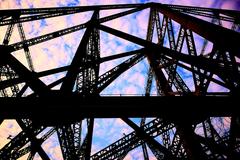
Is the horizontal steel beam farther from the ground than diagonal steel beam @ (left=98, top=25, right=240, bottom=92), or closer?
closer

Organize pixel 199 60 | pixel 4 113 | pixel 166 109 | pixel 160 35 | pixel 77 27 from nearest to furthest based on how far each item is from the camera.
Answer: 1. pixel 4 113
2. pixel 166 109
3. pixel 199 60
4. pixel 77 27
5. pixel 160 35

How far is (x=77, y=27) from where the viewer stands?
10.0 m

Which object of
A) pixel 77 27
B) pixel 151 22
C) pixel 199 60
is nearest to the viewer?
pixel 199 60

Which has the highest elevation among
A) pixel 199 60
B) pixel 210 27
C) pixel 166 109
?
pixel 210 27

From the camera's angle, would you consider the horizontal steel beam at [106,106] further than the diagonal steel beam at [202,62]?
No

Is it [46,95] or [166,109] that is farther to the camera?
[166,109]

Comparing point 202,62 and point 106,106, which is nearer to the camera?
point 106,106

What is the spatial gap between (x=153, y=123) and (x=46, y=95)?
3292 mm

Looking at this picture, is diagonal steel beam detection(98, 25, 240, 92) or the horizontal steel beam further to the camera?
diagonal steel beam detection(98, 25, 240, 92)

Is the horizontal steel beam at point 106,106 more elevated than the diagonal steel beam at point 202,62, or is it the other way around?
the diagonal steel beam at point 202,62

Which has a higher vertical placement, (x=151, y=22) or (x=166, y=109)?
(x=151, y=22)

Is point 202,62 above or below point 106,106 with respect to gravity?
above

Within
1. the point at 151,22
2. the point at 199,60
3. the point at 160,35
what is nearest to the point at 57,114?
the point at 199,60

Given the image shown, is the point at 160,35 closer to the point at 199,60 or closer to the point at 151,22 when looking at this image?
the point at 151,22
